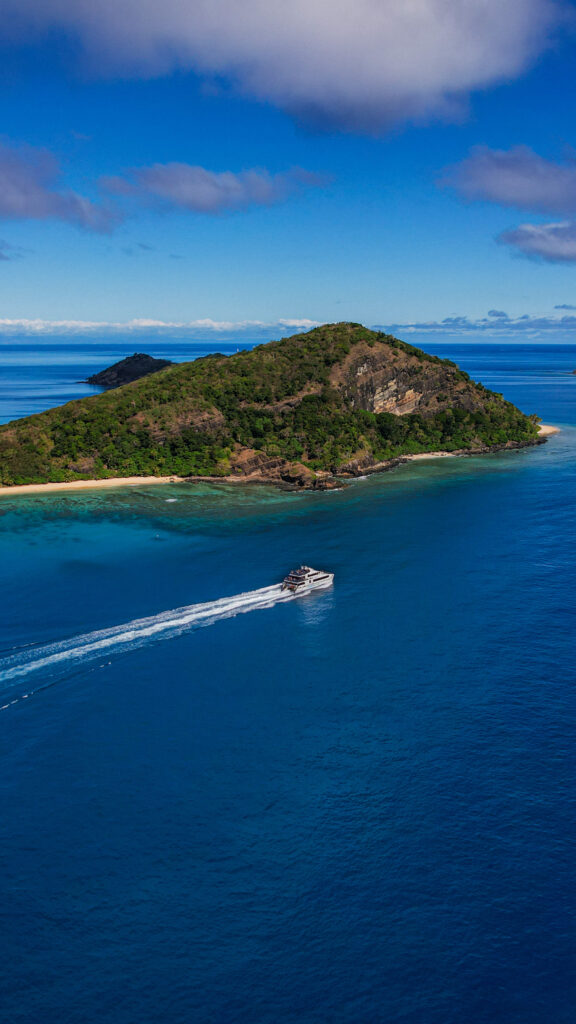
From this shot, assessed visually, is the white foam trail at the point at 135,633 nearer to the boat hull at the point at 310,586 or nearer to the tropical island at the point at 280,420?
the boat hull at the point at 310,586

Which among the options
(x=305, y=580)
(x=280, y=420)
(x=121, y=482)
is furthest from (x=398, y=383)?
(x=305, y=580)

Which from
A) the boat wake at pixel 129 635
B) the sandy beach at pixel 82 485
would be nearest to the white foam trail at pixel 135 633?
the boat wake at pixel 129 635

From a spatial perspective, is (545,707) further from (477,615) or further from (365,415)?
(365,415)

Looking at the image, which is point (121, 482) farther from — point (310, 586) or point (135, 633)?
point (135, 633)

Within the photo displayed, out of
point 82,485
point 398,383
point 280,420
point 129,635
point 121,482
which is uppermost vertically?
point 398,383

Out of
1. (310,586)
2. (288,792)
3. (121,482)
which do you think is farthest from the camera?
(121,482)

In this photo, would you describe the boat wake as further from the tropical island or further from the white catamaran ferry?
the tropical island
